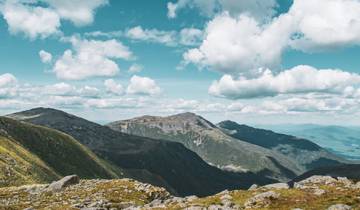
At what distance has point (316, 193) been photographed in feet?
167

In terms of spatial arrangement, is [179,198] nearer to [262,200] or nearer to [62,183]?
[262,200]

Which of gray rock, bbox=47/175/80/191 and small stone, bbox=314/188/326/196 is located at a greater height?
small stone, bbox=314/188/326/196

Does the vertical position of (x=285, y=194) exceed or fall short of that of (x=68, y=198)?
it exceeds it

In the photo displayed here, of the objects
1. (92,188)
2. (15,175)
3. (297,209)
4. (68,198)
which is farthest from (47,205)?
(15,175)

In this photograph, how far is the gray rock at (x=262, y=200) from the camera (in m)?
47.2

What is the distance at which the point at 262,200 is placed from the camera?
4797cm

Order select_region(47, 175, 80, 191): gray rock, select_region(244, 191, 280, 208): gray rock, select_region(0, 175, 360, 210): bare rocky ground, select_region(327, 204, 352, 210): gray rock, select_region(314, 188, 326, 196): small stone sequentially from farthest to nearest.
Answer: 1. select_region(47, 175, 80, 191): gray rock
2. select_region(314, 188, 326, 196): small stone
3. select_region(244, 191, 280, 208): gray rock
4. select_region(0, 175, 360, 210): bare rocky ground
5. select_region(327, 204, 352, 210): gray rock

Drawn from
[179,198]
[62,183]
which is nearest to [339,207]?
[179,198]

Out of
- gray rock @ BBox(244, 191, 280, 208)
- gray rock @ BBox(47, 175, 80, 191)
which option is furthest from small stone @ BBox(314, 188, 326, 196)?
gray rock @ BBox(47, 175, 80, 191)

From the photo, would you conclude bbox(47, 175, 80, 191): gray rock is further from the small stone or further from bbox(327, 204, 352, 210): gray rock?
bbox(327, 204, 352, 210): gray rock

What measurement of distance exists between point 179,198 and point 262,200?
58.5 ft

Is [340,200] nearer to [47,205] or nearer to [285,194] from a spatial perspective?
[285,194]

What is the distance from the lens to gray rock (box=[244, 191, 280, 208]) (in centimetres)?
4723

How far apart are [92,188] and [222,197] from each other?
115 feet
